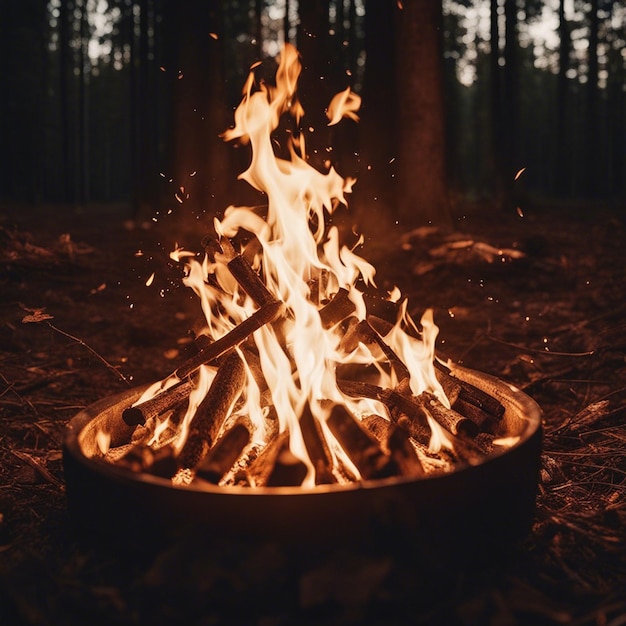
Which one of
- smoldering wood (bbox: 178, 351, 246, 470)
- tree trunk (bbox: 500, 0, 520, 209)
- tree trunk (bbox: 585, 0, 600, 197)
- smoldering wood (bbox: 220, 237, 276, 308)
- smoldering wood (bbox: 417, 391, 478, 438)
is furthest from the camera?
tree trunk (bbox: 585, 0, 600, 197)

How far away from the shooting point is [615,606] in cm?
200

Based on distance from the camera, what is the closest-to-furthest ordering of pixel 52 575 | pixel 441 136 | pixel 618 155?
1. pixel 52 575
2. pixel 441 136
3. pixel 618 155

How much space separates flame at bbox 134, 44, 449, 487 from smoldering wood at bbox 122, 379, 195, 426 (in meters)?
0.06

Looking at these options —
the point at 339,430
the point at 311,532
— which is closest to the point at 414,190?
the point at 339,430

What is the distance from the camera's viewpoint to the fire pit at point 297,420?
2.02 meters

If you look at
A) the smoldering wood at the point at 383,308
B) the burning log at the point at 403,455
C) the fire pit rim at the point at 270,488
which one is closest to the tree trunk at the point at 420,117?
the smoldering wood at the point at 383,308

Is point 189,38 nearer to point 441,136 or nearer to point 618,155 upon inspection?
point 441,136

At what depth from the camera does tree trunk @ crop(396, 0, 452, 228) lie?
8.10 meters

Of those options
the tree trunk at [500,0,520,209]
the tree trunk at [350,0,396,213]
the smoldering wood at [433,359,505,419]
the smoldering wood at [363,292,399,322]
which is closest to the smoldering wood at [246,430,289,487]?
the smoldering wood at [433,359,505,419]

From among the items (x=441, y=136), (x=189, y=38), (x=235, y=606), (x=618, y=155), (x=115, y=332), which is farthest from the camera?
(x=618, y=155)

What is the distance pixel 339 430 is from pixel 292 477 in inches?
11.1

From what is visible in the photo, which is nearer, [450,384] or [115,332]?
[450,384]

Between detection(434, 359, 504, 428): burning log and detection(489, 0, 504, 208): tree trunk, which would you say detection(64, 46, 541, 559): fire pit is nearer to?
detection(434, 359, 504, 428): burning log

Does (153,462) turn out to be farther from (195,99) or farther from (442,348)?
(195,99)
